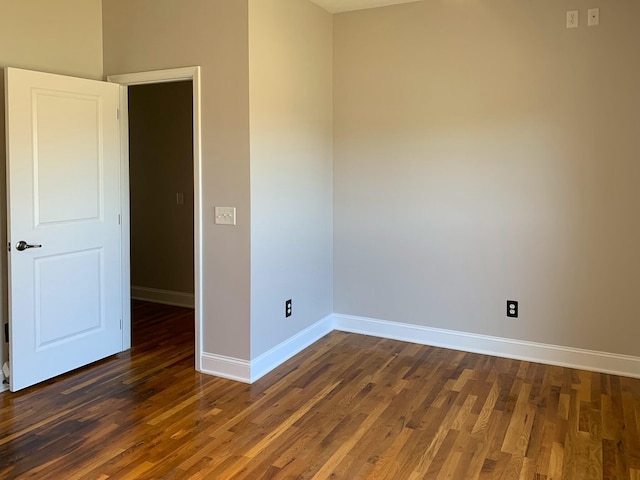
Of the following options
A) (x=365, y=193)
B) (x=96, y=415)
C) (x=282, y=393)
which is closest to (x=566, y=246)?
(x=365, y=193)

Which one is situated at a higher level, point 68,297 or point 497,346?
point 68,297

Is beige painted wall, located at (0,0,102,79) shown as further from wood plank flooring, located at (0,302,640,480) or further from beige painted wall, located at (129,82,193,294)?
wood plank flooring, located at (0,302,640,480)

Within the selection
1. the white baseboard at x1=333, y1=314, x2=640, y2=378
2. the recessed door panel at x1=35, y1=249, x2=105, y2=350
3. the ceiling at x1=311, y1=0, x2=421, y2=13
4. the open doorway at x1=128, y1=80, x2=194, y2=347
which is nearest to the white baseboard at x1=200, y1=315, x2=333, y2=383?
the white baseboard at x1=333, y1=314, x2=640, y2=378

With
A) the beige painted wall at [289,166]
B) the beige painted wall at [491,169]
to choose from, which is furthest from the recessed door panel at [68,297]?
the beige painted wall at [491,169]

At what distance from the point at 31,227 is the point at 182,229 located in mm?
2236

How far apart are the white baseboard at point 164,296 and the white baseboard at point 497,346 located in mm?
1687

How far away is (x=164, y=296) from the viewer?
5781mm

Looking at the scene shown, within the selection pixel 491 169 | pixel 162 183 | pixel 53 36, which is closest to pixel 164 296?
pixel 162 183

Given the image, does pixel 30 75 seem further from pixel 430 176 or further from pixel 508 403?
→ pixel 508 403

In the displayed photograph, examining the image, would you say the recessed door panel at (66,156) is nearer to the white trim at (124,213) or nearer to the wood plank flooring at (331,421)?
the white trim at (124,213)

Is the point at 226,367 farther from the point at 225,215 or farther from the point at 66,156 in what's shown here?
the point at 66,156

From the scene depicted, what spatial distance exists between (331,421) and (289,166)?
183 cm

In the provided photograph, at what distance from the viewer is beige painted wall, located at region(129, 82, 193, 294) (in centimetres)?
552

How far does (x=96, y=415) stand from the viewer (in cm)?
313
